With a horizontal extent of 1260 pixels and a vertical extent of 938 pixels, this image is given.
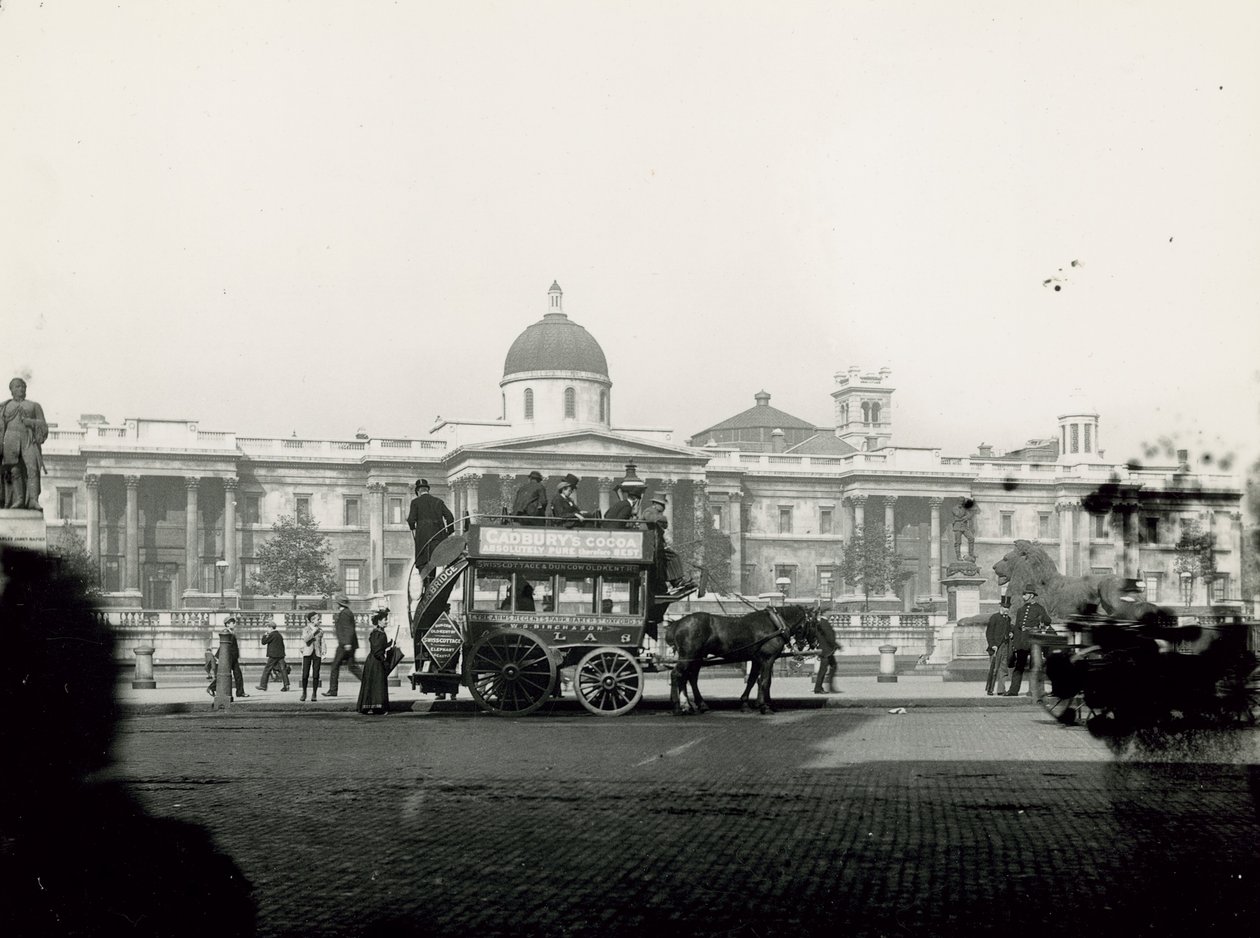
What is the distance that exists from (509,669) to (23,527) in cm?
537

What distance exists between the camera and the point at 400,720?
58.6 feet

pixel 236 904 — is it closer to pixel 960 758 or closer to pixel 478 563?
pixel 960 758

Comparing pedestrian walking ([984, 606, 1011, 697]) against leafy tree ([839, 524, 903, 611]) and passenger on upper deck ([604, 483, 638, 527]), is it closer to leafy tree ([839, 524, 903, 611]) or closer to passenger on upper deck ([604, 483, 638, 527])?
passenger on upper deck ([604, 483, 638, 527])

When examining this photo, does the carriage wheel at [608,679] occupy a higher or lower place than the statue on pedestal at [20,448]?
lower

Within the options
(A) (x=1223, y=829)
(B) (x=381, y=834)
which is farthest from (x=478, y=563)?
(A) (x=1223, y=829)

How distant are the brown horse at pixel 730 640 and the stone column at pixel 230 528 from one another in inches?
2610

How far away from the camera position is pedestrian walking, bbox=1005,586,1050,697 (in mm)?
21375

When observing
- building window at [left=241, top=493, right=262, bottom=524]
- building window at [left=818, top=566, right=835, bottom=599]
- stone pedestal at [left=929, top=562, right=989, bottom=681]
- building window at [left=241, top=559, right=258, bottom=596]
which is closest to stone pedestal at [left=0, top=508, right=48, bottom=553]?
stone pedestal at [left=929, top=562, right=989, bottom=681]

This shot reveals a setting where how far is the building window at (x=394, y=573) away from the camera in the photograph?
272 ft

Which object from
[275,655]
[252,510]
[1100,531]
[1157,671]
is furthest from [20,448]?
[1100,531]

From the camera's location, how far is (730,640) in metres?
18.3

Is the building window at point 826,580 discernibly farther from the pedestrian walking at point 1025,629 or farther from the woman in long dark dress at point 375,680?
the woman in long dark dress at point 375,680

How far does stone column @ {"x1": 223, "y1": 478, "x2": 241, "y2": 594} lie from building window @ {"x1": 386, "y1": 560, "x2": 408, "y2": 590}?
25.7ft

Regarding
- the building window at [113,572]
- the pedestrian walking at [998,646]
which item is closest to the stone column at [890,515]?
the building window at [113,572]
